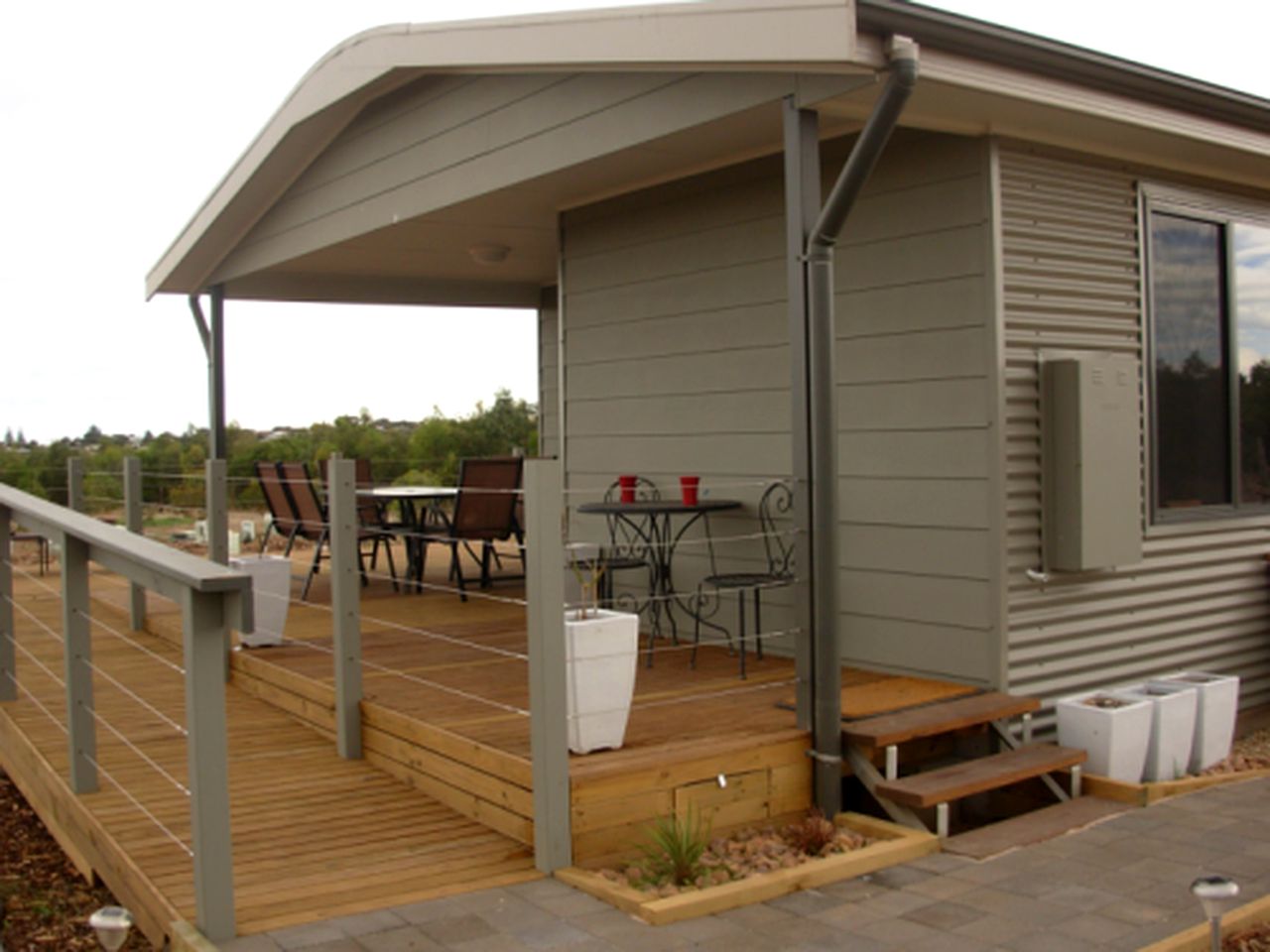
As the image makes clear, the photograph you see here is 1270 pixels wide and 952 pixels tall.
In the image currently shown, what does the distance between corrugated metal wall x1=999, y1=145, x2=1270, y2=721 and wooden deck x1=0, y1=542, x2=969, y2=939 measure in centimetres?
62

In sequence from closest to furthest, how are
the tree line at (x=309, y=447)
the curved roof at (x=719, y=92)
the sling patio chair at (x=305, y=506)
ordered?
the curved roof at (x=719, y=92), the sling patio chair at (x=305, y=506), the tree line at (x=309, y=447)

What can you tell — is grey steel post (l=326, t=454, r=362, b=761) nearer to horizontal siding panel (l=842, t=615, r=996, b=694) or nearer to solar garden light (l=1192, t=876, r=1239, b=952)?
horizontal siding panel (l=842, t=615, r=996, b=694)

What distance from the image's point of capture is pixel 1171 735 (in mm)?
4395

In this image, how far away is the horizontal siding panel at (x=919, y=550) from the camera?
14.6 feet

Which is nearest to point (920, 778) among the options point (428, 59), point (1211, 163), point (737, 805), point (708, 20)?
point (737, 805)

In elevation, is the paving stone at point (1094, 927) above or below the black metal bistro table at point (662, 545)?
below

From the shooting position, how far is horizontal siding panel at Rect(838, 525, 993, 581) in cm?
446

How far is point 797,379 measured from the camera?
3.85 metres

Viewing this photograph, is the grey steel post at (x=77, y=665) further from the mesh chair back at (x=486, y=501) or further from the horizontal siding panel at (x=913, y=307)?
the horizontal siding panel at (x=913, y=307)

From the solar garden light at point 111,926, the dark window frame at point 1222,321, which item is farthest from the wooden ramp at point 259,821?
the dark window frame at point 1222,321

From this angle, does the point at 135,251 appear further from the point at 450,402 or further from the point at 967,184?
the point at 967,184

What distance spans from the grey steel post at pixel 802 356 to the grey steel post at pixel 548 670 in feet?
2.93

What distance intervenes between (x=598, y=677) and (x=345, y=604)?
1348 mm

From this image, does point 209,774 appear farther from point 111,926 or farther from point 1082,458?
point 1082,458
